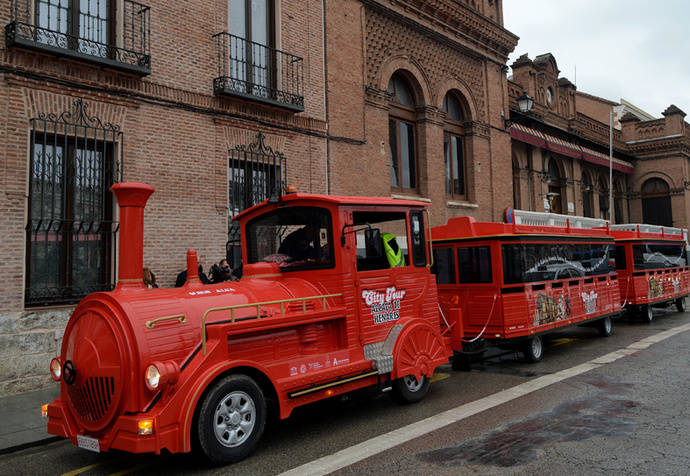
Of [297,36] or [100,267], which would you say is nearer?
[100,267]

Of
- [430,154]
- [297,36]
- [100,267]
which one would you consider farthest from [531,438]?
[430,154]

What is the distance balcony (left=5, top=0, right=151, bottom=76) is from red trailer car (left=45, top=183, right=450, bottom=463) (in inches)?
186

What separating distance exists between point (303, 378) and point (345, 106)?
991cm

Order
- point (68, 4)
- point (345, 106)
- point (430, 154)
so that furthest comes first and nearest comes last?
point (430, 154)
point (345, 106)
point (68, 4)

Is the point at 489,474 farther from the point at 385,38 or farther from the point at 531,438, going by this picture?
the point at 385,38

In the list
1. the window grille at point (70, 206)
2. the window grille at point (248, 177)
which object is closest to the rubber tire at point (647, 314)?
the window grille at point (248, 177)

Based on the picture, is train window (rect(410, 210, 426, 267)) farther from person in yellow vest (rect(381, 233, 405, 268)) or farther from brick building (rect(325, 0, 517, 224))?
brick building (rect(325, 0, 517, 224))

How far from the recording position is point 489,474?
4586 mm

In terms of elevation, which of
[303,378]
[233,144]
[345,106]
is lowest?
[303,378]

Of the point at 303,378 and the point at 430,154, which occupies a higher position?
the point at 430,154

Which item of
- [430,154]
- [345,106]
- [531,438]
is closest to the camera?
[531,438]

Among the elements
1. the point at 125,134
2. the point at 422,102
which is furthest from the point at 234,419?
the point at 422,102

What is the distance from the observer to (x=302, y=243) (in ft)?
22.2

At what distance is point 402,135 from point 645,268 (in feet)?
25.7
